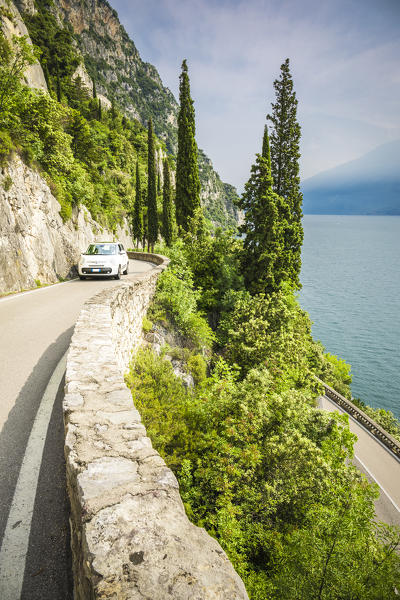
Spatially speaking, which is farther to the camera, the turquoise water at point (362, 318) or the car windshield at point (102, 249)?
the turquoise water at point (362, 318)

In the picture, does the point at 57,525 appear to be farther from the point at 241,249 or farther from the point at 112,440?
the point at 241,249

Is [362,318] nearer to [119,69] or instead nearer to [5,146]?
[5,146]

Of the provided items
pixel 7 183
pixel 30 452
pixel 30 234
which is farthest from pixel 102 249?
pixel 30 452

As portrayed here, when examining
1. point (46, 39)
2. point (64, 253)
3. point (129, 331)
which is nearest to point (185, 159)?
point (64, 253)

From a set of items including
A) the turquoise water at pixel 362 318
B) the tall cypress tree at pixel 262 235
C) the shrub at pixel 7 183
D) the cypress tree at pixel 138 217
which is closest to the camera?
the shrub at pixel 7 183

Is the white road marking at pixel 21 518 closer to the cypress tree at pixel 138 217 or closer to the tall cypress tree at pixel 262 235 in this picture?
the tall cypress tree at pixel 262 235

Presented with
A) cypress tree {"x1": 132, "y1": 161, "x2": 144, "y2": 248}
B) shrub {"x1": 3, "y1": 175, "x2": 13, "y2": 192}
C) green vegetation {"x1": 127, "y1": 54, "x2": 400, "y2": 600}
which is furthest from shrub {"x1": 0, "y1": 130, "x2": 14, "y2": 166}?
cypress tree {"x1": 132, "y1": 161, "x2": 144, "y2": 248}

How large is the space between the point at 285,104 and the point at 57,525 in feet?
99.0

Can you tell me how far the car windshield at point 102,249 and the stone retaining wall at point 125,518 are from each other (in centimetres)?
1177

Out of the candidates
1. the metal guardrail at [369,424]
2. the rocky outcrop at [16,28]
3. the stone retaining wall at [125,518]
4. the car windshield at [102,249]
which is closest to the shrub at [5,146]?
the rocky outcrop at [16,28]

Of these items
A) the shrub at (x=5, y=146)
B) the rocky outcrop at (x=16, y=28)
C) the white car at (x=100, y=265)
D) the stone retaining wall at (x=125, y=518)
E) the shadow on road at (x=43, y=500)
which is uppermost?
the rocky outcrop at (x=16, y=28)

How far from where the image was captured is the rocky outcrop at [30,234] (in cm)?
1128

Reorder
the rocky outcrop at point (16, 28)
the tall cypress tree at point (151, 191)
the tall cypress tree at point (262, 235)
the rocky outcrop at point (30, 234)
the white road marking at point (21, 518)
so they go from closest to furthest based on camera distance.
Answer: the white road marking at point (21, 518)
the rocky outcrop at point (30, 234)
the tall cypress tree at point (262, 235)
the rocky outcrop at point (16, 28)
the tall cypress tree at point (151, 191)

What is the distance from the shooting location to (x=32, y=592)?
2.21 meters
